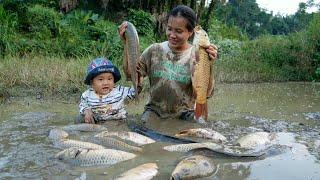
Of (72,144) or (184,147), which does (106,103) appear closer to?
(72,144)

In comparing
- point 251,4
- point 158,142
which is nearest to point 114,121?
point 158,142

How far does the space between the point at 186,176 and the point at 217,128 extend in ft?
7.84

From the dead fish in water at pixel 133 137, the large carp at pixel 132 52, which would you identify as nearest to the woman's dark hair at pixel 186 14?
the large carp at pixel 132 52

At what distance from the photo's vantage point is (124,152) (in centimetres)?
418

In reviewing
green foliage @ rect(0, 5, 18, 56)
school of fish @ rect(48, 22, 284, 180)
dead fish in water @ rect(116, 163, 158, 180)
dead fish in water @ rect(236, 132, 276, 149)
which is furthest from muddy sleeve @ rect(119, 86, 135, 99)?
green foliage @ rect(0, 5, 18, 56)

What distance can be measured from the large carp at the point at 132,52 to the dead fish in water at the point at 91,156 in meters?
1.47

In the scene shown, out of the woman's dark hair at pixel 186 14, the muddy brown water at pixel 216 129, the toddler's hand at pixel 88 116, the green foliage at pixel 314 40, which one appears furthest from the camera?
the green foliage at pixel 314 40

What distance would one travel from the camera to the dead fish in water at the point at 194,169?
350 cm

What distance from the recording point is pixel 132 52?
5270 millimetres

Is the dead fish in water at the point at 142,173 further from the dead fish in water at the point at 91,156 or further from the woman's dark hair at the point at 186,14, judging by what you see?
the woman's dark hair at the point at 186,14

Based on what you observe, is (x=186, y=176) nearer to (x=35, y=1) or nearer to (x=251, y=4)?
(x=35, y=1)

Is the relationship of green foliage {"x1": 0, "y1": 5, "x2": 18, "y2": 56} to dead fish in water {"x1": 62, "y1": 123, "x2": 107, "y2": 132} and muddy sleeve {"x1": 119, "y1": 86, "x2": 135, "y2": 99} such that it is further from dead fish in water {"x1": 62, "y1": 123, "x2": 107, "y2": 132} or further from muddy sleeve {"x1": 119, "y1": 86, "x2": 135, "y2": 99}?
dead fish in water {"x1": 62, "y1": 123, "x2": 107, "y2": 132}

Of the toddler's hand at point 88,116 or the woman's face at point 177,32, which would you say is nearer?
the woman's face at point 177,32

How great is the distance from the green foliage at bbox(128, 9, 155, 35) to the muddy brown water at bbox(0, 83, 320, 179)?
706cm
